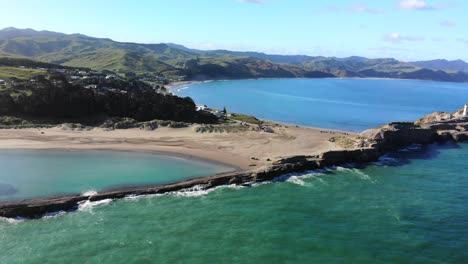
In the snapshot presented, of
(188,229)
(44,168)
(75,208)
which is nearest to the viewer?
(188,229)

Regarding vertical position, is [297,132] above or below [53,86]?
below

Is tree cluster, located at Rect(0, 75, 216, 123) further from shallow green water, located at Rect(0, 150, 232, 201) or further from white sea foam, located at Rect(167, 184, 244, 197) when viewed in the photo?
white sea foam, located at Rect(167, 184, 244, 197)

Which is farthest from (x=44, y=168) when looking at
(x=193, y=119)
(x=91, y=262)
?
(x=193, y=119)

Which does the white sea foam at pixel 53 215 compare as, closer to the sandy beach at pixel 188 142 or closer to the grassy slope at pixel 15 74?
the sandy beach at pixel 188 142

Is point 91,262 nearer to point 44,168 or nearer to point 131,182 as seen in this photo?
Result: point 131,182

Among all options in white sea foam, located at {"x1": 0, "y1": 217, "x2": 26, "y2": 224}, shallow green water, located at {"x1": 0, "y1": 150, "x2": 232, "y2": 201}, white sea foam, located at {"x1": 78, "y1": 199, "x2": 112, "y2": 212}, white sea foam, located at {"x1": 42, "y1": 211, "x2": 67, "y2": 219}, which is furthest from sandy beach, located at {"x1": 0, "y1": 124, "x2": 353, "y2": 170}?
white sea foam, located at {"x1": 0, "y1": 217, "x2": 26, "y2": 224}

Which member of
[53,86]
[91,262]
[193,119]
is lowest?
[91,262]

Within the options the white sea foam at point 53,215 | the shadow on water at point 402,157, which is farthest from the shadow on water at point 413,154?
the white sea foam at point 53,215
